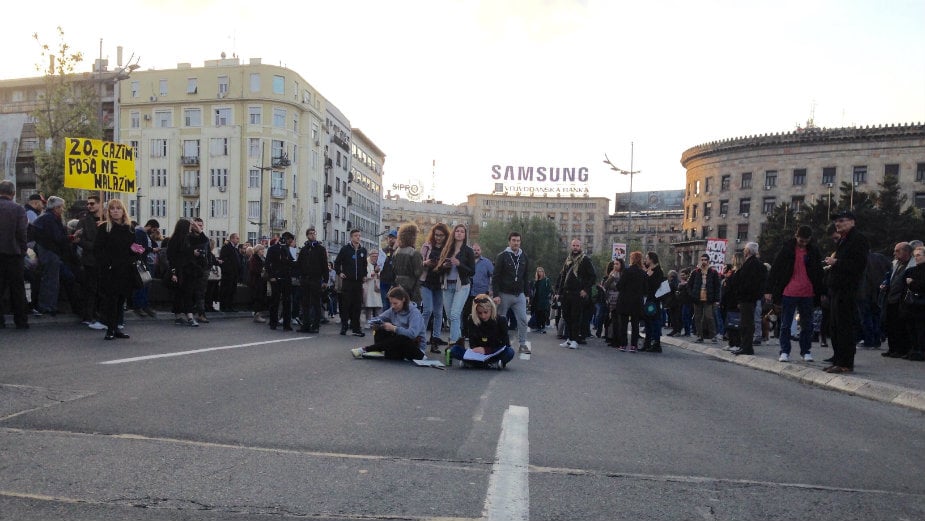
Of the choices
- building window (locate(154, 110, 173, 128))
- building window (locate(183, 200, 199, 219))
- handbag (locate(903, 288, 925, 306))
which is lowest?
handbag (locate(903, 288, 925, 306))

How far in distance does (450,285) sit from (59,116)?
27.7 metres

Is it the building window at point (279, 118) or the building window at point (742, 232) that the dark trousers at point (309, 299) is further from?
the building window at point (742, 232)

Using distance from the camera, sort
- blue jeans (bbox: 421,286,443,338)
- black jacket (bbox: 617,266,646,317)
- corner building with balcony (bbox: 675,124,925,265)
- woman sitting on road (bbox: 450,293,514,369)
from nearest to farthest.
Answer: woman sitting on road (bbox: 450,293,514,369), blue jeans (bbox: 421,286,443,338), black jacket (bbox: 617,266,646,317), corner building with balcony (bbox: 675,124,925,265)

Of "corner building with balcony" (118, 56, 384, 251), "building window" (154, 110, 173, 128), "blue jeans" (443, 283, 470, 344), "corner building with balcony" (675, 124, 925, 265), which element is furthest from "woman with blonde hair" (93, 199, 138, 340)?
"corner building with balcony" (675, 124, 925, 265)

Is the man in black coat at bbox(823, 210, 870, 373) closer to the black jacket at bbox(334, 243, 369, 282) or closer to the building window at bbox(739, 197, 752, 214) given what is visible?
the black jacket at bbox(334, 243, 369, 282)

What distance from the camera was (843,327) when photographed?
9461mm

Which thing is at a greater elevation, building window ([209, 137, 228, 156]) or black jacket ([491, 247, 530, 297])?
building window ([209, 137, 228, 156])

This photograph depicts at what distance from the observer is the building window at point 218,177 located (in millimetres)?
74438

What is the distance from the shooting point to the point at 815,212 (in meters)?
56.0

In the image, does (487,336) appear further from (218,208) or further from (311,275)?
(218,208)

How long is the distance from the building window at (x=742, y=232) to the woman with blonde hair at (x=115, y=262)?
297 feet

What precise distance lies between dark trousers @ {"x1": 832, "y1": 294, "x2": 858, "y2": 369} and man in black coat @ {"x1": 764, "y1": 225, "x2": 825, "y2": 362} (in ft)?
4.20

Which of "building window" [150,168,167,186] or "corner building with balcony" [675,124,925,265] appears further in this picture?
"corner building with balcony" [675,124,925,265]

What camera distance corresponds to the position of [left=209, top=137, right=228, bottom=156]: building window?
7444 centimetres
